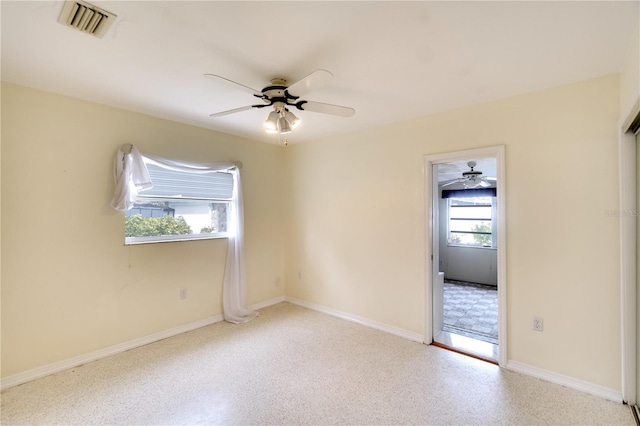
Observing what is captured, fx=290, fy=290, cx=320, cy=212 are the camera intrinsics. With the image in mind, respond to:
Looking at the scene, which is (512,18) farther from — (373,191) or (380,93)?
(373,191)

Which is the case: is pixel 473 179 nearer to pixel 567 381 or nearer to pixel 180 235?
pixel 567 381

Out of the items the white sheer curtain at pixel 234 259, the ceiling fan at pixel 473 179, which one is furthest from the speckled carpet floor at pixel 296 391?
the ceiling fan at pixel 473 179

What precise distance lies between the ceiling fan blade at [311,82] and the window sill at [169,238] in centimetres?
229

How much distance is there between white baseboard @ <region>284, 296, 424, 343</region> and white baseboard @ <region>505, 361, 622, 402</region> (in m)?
0.86

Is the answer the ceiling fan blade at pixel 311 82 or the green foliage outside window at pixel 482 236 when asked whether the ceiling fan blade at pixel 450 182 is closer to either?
the green foliage outside window at pixel 482 236

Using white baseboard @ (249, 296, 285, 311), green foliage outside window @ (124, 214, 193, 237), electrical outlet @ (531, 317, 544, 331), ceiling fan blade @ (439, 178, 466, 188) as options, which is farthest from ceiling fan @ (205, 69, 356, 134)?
ceiling fan blade @ (439, 178, 466, 188)

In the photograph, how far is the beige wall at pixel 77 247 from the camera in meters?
2.35

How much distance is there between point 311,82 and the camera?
5.79 feet

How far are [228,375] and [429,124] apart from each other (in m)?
3.06

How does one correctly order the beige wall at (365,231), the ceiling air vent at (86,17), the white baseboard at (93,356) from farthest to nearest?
the white baseboard at (93,356) < the beige wall at (365,231) < the ceiling air vent at (86,17)

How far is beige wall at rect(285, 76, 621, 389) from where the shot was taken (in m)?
2.17

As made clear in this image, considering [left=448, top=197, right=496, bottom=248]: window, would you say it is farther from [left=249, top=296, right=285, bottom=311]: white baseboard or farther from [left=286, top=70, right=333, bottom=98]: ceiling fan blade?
[left=286, top=70, right=333, bottom=98]: ceiling fan blade

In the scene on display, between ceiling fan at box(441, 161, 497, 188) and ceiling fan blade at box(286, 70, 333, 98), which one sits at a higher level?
ceiling fan blade at box(286, 70, 333, 98)

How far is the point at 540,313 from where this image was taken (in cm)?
242
